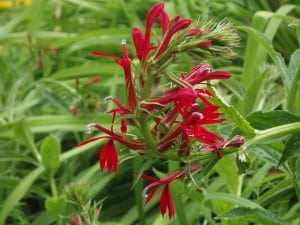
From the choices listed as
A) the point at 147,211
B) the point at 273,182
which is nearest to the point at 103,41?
the point at 147,211

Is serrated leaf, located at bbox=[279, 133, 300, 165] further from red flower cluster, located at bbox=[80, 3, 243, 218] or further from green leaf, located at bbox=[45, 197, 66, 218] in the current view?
green leaf, located at bbox=[45, 197, 66, 218]

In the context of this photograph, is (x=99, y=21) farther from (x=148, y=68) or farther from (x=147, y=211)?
(x=148, y=68)

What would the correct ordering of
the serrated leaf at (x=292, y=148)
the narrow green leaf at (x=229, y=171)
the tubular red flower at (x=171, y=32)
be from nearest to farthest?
the tubular red flower at (x=171, y=32) → the serrated leaf at (x=292, y=148) → the narrow green leaf at (x=229, y=171)

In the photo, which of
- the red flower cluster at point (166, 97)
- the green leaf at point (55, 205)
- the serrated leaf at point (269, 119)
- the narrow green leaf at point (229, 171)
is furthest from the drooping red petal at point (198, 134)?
the green leaf at point (55, 205)

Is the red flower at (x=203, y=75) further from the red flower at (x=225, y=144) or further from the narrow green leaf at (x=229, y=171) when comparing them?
the narrow green leaf at (x=229, y=171)

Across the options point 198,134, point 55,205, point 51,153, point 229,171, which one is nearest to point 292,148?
point 198,134

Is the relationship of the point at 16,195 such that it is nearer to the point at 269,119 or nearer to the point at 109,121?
the point at 109,121

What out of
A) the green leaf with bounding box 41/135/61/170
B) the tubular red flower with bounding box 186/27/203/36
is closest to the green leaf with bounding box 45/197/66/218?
the green leaf with bounding box 41/135/61/170
